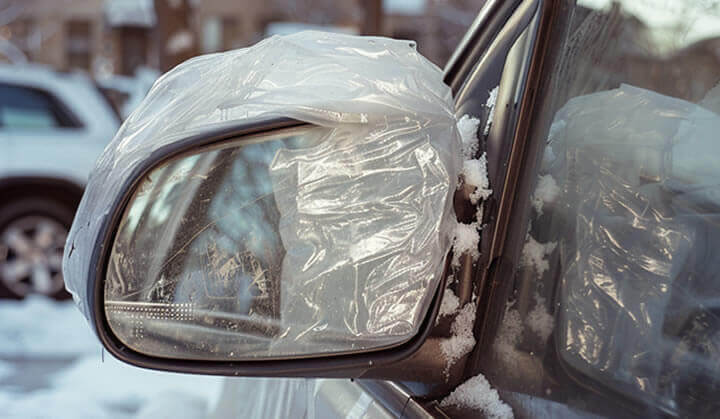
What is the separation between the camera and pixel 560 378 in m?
1.12

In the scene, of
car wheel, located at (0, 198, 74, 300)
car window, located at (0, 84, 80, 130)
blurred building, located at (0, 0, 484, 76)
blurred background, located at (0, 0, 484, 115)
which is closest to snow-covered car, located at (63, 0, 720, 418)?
car wheel, located at (0, 198, 74, 300)

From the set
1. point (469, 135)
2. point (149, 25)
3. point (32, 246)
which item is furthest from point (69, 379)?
point (149, 25)

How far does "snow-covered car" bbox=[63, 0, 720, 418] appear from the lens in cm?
112

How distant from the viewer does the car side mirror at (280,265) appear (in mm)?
1155

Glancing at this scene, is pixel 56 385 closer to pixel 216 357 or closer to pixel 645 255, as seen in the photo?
pixel 216 357

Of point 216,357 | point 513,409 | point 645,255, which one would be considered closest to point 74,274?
point 216,357

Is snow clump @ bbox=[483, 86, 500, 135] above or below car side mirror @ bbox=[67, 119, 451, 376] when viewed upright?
above

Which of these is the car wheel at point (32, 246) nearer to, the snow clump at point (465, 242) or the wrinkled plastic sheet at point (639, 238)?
the snow clump at point (465, 242)

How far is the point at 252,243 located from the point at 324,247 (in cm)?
11

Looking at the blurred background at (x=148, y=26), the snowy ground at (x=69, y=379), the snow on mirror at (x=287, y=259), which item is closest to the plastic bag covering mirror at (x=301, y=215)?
the snow on mirror at (x=287, y=259)

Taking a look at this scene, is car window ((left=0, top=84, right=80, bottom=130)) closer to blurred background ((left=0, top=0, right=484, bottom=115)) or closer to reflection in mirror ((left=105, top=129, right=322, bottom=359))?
reflection in mirror ((left=105, top=129, right=322, bottom=359))

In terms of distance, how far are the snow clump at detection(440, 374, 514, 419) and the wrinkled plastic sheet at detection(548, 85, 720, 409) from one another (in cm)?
12

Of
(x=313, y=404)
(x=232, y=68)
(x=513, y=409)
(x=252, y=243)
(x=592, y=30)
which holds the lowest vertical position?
(x=313, y=404)

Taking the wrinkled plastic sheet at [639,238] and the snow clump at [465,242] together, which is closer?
the wrinkled plastic sheet at [639,238]
